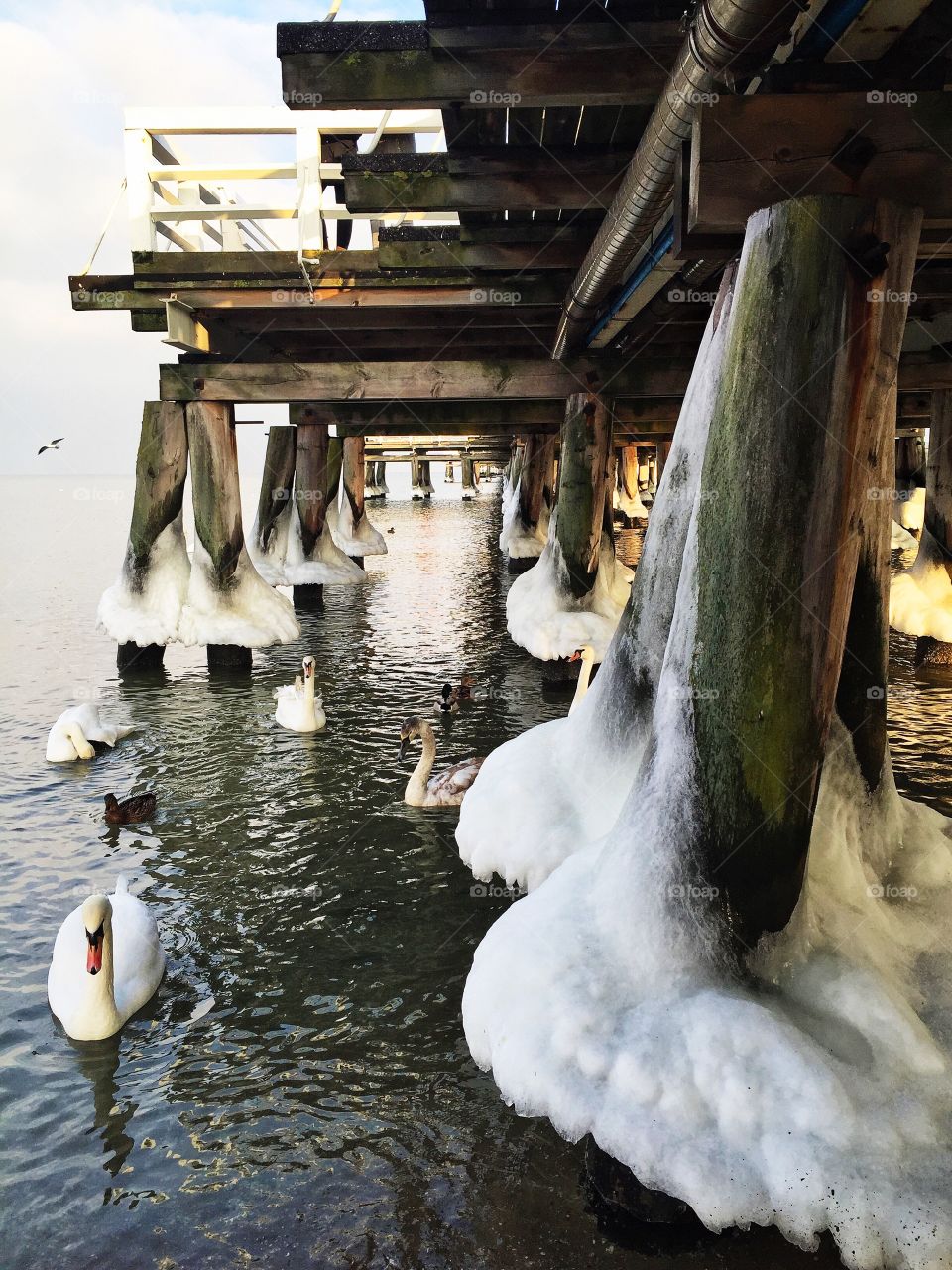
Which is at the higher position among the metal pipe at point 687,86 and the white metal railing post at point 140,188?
the white metal railing post at point 140,188

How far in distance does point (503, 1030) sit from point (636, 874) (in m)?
0.76

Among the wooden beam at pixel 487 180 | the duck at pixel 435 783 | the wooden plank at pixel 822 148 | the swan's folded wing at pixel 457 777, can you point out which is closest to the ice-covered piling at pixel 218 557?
the duck at pixel 435 783

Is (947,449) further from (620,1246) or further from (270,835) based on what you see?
(620,1246)

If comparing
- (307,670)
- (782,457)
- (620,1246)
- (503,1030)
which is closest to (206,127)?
(307,670)

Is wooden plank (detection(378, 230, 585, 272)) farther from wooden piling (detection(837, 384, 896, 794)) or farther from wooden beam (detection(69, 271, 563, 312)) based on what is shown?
wooden piling (detection(837, 384, 896, 794))

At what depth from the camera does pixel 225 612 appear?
1173cm

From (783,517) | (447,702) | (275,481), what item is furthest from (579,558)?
(275,481)

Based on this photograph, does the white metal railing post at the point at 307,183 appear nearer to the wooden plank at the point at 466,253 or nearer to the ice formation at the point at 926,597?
the wooden plank at the point at 466,253

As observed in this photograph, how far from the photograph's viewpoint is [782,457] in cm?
347

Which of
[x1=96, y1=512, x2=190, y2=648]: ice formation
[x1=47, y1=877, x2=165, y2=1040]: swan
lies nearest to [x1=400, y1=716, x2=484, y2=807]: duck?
[x1=47, y1=877, x2=165, y2=1040]: swan

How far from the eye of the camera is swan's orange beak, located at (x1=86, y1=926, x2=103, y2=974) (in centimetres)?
453

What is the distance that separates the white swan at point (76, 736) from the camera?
8.63 metres

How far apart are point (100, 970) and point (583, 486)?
764cm

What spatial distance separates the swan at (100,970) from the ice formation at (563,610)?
6.31 m
